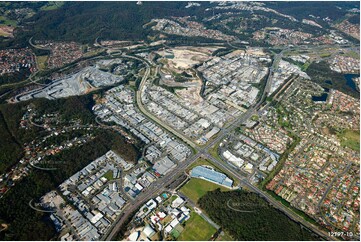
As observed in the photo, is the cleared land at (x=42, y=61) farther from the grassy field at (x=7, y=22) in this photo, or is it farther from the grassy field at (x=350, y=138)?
the grassy field at (x=350, y=138)

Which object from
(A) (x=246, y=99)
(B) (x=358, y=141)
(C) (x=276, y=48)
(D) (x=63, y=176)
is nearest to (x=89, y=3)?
(C) (x=276, y=48)

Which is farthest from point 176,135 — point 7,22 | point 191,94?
point 7,22

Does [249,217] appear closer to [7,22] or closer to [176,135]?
[176,135]

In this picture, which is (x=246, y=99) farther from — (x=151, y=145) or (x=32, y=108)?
(x=32, y=108)

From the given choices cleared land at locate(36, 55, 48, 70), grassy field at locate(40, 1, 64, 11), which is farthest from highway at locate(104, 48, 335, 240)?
grassy field at locate(40, 1, 64, 11)

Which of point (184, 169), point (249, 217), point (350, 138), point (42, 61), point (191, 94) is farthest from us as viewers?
point (42, 61)

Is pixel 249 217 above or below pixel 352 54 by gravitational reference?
above

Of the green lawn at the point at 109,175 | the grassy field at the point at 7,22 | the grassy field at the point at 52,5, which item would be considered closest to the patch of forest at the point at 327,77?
the green lawn at the point at 109,175

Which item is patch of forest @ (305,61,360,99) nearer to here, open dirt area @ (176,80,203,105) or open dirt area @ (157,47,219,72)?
open dirt area @ (157,47,219,72)
